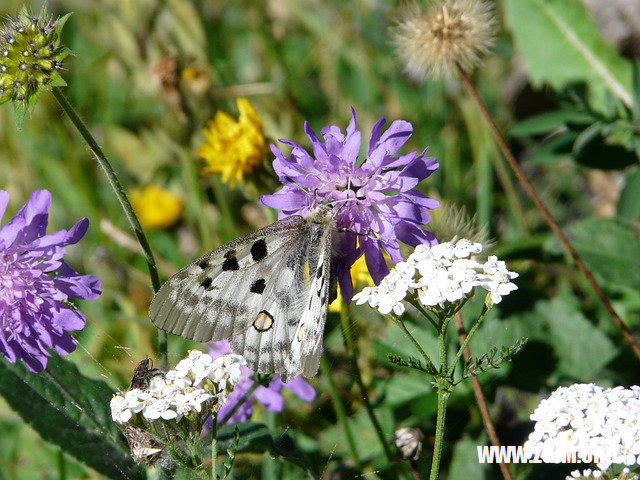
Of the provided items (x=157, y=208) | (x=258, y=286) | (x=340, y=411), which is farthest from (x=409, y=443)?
(x=157, y=208)

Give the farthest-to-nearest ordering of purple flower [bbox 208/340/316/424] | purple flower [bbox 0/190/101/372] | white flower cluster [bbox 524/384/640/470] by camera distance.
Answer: purple flower [bbox 208/340/316/424]
purple flower [bbox 0/190/101/372]
white flower cluster [bbox 524/384/640/470]

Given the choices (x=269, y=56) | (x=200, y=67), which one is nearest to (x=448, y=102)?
(x=269, y=56)

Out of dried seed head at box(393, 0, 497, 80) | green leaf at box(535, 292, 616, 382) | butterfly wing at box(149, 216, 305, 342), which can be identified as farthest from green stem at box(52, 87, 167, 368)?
green leaf at box(535, 292, 616, 382)

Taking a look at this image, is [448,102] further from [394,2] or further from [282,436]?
[282,436]

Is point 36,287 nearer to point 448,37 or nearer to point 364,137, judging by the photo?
point 448,37

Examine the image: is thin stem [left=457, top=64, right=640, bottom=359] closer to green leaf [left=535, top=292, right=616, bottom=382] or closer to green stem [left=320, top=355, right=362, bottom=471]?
green leaf [left=535, top=292, right=616, bottom=382]

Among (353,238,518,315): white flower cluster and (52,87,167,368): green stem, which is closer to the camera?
(353,238,518,315): white flower cluster
